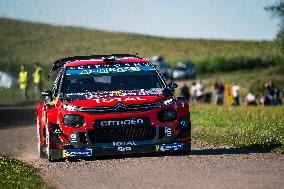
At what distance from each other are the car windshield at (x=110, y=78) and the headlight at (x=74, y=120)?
1013 mm

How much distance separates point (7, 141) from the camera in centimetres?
2066

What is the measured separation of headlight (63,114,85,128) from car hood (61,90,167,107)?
20 cm

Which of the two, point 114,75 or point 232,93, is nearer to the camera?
point 114,75

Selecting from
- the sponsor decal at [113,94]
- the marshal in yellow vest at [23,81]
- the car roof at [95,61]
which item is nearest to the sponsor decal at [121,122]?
the sponsor decal at [113,94]

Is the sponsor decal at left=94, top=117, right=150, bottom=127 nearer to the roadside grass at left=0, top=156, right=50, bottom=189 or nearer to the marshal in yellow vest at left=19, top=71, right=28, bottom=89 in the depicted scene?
the roadside grass at left=0, top=156, right=50, bottom=189

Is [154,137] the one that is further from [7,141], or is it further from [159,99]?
[7,141]

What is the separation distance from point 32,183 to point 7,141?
9.36m

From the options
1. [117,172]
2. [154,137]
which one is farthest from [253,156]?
[117,172]

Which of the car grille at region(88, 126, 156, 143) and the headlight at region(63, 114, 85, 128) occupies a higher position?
the headlight at region(63, 114, 85, 128)

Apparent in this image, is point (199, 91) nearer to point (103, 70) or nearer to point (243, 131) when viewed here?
point (243, 131)

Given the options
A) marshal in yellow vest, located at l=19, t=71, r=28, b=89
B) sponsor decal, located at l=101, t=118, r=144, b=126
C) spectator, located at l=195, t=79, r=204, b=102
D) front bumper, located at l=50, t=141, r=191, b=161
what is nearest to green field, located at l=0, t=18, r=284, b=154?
marshal in yellow vest, located at l=19, t=71, r=28, b=89

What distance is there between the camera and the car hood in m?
14.1

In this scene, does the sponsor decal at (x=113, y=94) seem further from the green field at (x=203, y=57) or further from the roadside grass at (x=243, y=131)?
the green field at (x=203, y=57)

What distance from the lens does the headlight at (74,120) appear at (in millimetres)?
13984
